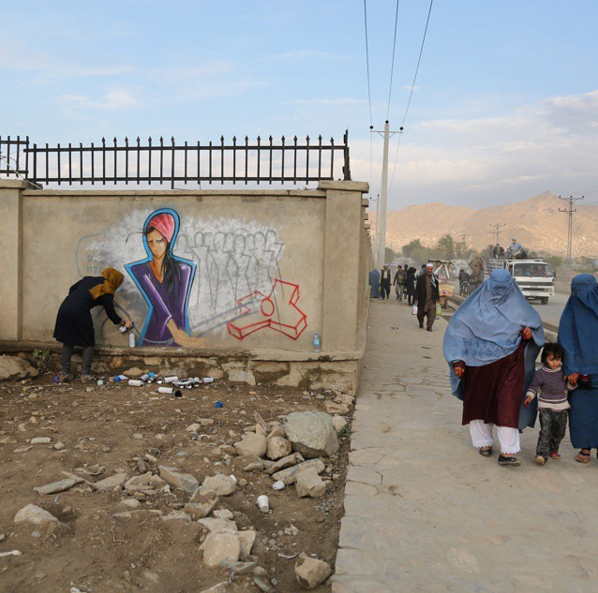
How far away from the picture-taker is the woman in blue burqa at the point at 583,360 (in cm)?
425

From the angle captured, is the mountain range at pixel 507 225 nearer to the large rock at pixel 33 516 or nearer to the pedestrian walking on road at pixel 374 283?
the pedestrian walking on road at pixel 374 283

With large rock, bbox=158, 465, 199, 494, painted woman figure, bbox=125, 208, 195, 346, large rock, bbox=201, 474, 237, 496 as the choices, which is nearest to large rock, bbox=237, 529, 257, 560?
large rock, bbox=201, 474, 237, 496

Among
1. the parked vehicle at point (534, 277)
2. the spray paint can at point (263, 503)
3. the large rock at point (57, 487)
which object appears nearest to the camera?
the large rock at point (57, 487)

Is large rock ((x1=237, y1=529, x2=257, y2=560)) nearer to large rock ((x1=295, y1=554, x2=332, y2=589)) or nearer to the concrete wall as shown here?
large rock ((x1=295, y1=554, x2=332, y2=589))

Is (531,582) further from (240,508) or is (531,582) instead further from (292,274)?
(292,274)

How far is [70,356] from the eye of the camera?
6.37m

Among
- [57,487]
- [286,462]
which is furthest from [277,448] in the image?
[57,487]

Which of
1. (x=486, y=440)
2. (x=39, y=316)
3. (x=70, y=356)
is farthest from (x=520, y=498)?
(x=39, y=316)

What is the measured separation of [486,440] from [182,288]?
3.63 metres

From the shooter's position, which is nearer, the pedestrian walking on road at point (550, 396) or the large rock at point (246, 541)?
the large rock at point (246, 541)

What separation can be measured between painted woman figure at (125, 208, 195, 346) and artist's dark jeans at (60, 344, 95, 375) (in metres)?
0.69

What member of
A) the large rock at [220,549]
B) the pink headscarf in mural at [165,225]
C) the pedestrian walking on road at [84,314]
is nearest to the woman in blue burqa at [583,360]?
the large rock at [220,549]

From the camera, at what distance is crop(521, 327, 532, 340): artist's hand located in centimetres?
442

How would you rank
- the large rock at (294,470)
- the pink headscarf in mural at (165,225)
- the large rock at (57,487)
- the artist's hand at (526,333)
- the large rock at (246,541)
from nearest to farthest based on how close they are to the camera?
the large rock at (246,541) → the large rock at (57,487) → the large rock at (294,470) → the artist's hand at (526,333) → the pink headscarf in mural at (165,225)
